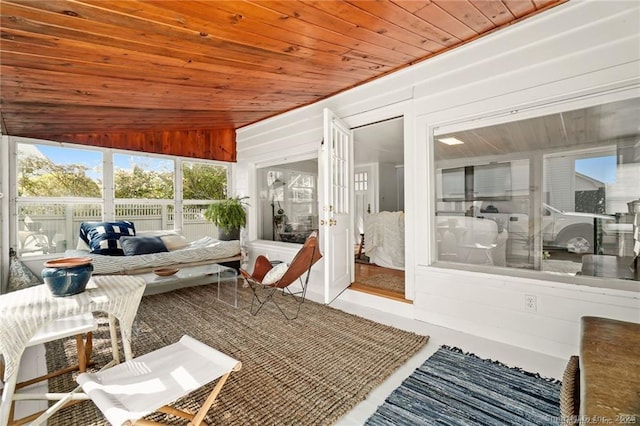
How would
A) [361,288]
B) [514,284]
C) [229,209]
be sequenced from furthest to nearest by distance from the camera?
[229,209], [361,288], [514,284]

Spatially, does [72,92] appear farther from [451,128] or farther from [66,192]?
[451,128]

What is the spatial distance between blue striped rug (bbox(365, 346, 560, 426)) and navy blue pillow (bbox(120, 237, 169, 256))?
12.0 ft

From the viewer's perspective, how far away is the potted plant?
514cm

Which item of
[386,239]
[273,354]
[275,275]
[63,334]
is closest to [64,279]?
[63,334]

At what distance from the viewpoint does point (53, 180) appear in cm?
416

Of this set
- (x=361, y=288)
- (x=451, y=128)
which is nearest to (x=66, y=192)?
(x=361, y=288)

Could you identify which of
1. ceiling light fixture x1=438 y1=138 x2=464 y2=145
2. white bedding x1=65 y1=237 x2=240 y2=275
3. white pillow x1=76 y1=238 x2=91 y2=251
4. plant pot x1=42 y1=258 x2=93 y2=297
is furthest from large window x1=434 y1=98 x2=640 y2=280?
white pillow x1=76 y1=238 x2=91 y2=251

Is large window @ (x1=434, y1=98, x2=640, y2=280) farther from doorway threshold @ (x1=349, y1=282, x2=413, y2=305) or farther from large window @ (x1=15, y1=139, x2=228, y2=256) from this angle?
large window @ (x1=15, y1=139, x2=228, y2=256)

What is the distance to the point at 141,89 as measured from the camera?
2852mm

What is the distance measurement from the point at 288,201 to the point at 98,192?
283cm

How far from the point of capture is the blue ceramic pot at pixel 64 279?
1.71 metres

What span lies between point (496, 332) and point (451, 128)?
1.91m

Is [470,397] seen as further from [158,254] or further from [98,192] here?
[98,192]

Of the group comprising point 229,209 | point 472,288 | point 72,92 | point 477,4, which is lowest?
point 472,288
